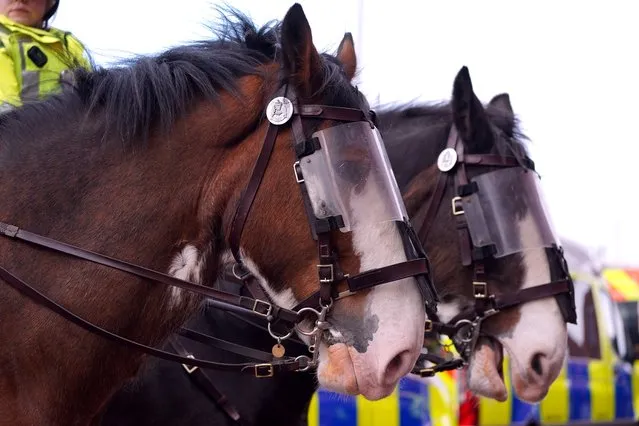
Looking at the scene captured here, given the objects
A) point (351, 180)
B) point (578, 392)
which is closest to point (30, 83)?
point (351, 180)

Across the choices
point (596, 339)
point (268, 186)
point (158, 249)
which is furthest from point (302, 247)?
point (596, 339)

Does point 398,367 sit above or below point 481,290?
above

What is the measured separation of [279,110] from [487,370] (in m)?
2.29

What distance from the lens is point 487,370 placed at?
4.71 meters

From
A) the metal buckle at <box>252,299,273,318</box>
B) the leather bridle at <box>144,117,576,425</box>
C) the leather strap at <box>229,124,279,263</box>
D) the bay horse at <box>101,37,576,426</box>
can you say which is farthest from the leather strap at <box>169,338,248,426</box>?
the leather strap at <box>229,124,279,263</box>

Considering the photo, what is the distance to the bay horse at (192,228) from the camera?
9.40 feet

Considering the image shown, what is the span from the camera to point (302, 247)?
2893 mm

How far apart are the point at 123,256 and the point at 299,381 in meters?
1.71

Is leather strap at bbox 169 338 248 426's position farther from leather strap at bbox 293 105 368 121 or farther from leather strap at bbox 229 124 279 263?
leather strap at bbox 293 105 368 121

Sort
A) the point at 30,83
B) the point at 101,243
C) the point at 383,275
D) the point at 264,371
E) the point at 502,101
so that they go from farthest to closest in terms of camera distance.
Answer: the point at 502,101, the point at 30,83, the point at 264,371, the point at 101,243, the point at 383,275

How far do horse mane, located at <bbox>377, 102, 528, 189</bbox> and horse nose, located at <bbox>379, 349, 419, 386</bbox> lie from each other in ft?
7.55

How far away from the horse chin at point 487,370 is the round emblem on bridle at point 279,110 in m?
2.24

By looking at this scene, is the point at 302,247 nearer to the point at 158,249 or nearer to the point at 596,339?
the point at 158,249

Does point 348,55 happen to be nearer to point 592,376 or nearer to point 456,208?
point 456,208
